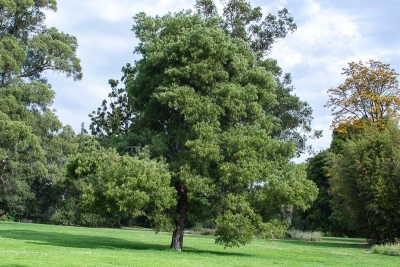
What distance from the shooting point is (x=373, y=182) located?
35.5 metres

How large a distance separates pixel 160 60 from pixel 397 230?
22.2 meters

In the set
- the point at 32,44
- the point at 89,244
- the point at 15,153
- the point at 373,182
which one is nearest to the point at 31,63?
the point at 32,44

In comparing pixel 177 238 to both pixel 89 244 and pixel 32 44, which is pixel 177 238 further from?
pixel 32 44

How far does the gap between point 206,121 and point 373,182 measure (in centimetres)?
1769

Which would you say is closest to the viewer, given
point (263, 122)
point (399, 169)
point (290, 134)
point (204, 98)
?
point (204, 98)

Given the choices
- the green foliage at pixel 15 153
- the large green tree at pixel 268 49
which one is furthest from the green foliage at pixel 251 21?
the green foliage at pixel 15 153

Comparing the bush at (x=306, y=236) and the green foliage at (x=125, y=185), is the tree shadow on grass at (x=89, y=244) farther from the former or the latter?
the bush at (x=306, y=236)

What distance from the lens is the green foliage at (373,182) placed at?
115 ft

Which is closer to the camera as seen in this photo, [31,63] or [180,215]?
[180,215]

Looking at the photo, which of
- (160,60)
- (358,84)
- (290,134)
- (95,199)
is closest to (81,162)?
(95,199)

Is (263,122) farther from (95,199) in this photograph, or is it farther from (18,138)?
(18,138)

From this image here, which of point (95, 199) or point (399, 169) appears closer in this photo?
point (95, 199)

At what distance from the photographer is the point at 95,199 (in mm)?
21078

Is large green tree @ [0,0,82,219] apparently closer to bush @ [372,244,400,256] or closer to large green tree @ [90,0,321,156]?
large green tree @ [90,0,321,156]
